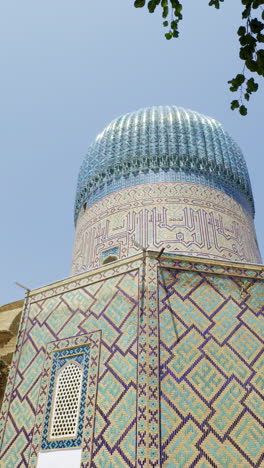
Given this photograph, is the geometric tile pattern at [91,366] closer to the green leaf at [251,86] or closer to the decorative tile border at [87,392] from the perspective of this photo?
the decorative tile border at [87,392]

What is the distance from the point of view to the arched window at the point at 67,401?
4906mm

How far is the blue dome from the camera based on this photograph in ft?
27.9

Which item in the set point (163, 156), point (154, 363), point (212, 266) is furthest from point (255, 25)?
point (163, 156)

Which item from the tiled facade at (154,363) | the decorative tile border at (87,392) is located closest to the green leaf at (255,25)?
the tiled facade at (154,363)

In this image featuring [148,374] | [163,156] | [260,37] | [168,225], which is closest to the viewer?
[260,37]

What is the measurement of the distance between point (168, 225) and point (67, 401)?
356cm

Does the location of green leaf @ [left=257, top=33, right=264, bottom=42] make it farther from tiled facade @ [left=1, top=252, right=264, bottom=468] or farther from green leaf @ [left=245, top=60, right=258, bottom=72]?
tiled facade @ [left=1, top=252, right=264, bottom=468]

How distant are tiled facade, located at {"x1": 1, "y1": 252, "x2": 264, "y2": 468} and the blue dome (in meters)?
3.26

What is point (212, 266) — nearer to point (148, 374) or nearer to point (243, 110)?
point (148, 374)

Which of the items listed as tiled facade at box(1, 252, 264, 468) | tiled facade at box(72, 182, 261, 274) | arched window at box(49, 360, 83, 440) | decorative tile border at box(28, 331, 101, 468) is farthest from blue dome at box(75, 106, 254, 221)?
arched window at box(49, 360, 83, 440)

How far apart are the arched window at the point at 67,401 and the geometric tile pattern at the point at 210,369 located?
3.58ft

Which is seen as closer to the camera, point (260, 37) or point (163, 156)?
point (260, 37)

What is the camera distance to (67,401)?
16.7 ft

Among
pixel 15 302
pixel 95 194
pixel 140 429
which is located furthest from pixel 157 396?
pixel 95 194
